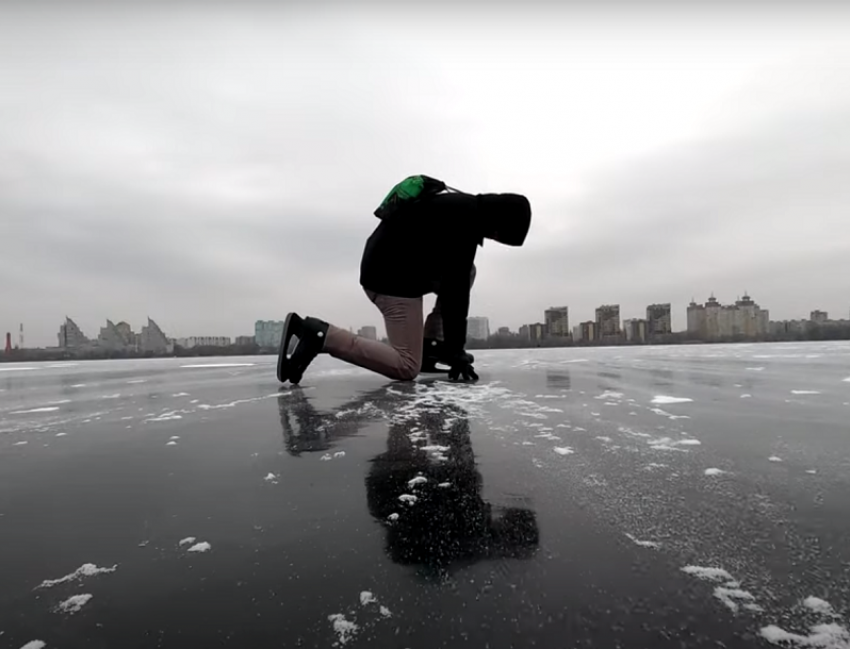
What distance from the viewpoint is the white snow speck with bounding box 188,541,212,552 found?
758mm

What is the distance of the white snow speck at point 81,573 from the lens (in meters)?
0.66

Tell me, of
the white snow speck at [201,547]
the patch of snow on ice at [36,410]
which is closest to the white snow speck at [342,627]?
the white snow speck at [201,547]

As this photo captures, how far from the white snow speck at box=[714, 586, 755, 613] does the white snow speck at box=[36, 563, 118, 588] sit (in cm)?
93

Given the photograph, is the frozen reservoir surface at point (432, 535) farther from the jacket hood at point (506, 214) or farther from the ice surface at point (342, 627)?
the jacket hood at point (506, 214)

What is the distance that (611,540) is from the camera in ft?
2.52

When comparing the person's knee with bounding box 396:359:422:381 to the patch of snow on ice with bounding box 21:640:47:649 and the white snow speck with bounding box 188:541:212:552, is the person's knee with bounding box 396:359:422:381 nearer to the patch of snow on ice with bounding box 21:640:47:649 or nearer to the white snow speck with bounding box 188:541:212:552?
the white snow speck with bounding box 188:541:212:552

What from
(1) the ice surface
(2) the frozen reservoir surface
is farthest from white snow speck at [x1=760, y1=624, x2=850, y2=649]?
(1) the ice surface

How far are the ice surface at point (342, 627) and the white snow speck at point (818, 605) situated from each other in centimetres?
60

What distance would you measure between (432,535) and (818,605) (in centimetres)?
57

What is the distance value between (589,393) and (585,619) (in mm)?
2225

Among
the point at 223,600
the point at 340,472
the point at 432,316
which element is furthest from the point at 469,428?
the point at 432,316

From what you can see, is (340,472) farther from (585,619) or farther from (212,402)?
(212,402)

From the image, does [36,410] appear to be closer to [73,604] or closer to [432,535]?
[73,604]

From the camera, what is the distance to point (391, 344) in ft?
11.0
